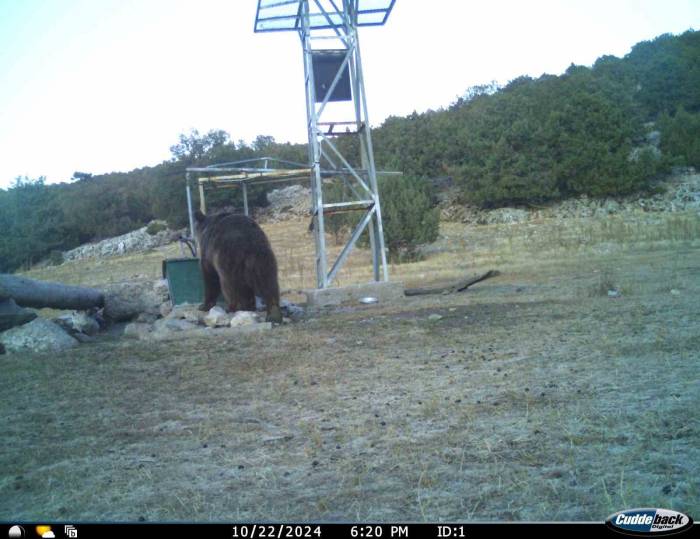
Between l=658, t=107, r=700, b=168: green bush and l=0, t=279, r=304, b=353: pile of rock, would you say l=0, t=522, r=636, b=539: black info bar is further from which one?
l=658, t=107, r=700, b=168: green bush

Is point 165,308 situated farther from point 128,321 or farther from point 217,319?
point 217,319

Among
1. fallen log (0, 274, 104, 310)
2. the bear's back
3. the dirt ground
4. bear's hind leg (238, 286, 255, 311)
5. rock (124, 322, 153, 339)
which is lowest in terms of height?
the dirt ground

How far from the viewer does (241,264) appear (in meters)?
9.01

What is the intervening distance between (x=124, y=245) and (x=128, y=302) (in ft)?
65.3

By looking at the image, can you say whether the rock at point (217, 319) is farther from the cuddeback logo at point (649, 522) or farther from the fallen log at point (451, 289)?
the cuddeback logo at point (649, 522)

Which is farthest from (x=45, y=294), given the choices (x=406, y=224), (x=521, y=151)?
(x=521, y=151)

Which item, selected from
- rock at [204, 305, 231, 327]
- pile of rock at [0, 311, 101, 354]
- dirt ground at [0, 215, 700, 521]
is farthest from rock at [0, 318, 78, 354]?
rock at [204, 305, 231, 327]

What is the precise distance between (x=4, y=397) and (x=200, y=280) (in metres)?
5.55

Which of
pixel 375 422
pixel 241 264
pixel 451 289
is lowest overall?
pixel 375 422

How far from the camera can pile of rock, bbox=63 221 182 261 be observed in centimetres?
2894

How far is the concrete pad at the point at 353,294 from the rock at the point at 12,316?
404 cm

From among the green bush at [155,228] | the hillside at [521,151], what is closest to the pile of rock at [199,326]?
the hillside at [521,151]

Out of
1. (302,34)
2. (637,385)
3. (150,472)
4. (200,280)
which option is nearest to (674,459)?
(637,385)

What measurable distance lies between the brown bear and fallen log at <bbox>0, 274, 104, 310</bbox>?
1982 mm
